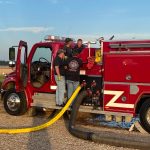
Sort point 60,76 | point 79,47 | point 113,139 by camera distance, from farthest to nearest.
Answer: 1. point 79,47
2. point 60,76
3. point 113,139

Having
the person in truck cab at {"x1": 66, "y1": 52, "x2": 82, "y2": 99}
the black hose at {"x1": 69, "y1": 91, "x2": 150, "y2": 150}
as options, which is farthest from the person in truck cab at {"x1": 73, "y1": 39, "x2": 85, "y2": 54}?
the black hose at {"x1": 69, "y1": 91, "x2": 150, "y2": 150}

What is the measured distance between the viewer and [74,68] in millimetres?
10734

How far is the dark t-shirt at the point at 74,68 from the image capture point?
10.7 metres

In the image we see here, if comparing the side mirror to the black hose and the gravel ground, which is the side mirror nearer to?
the gravel ground

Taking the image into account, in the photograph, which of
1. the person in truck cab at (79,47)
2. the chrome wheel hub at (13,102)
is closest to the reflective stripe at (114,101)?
the person in truck cab at (79,47)

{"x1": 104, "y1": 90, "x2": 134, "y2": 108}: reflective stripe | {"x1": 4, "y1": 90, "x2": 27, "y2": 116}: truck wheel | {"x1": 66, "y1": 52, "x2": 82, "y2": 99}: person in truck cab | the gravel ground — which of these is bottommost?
the gravel ground

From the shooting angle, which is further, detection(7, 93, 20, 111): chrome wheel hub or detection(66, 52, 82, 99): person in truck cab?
detection(7, 93, 20, 111): chrome wheel hub

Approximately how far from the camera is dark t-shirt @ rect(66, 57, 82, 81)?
10.7 meters

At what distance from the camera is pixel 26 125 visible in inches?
422

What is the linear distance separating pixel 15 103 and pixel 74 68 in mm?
2500

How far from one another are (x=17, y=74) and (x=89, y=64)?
8.37ft

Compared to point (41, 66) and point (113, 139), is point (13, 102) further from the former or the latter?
point (113, 139)

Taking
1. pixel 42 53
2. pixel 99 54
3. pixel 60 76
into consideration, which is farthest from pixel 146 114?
pixel 42 53

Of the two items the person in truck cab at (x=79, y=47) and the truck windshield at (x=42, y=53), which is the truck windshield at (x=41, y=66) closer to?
the truck windshield at (x=42, y=53)
